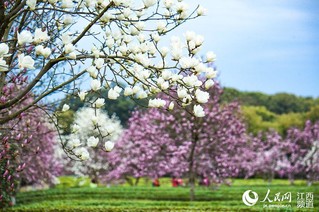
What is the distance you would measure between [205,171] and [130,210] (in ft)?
30.2

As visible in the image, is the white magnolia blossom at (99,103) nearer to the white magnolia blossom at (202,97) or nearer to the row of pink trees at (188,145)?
the white magnolia blossom at (202,97)

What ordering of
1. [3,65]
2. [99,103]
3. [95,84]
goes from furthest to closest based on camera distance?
[99,103] → [95,84] → [3,65]

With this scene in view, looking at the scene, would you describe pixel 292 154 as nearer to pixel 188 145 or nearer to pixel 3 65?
pixel 188 145

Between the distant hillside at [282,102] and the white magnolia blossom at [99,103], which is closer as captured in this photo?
the white magnolia blossom at [99,103]

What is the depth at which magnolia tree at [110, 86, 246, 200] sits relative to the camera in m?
17.7

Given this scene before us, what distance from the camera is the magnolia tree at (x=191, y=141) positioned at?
58.1 feet

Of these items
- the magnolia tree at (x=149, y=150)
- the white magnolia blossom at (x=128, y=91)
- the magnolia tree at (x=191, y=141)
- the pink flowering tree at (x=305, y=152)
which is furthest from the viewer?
the pink flowering tree at (x=305, y=152)

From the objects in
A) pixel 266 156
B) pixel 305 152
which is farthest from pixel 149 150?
pixel 305 152

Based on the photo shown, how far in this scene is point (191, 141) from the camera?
18000mm

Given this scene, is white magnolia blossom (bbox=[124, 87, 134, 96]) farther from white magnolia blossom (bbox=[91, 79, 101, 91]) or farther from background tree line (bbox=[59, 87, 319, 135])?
background tree line (bbox=[59, 87, 319, 135])

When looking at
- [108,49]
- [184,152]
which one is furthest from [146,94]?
[184,152]

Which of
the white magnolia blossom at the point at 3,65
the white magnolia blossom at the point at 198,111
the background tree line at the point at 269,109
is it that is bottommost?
the white magnolia blossom at the point at 198,111

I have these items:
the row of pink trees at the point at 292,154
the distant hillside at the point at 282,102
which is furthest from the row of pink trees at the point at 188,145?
the distant hillside at the point at 282,102

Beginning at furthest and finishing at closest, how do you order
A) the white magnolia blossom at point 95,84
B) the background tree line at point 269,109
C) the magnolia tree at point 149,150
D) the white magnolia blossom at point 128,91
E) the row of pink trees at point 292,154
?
the background tree line at point 269,109
the row of pink trees at point 292,154
the magnolia tree at point 149,150
the white magnolia blossom at point 128,91
the white magnolia blossom at point 95,84
